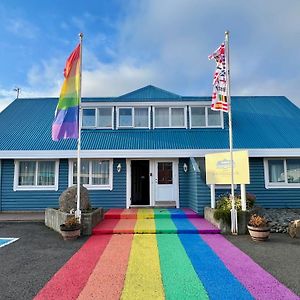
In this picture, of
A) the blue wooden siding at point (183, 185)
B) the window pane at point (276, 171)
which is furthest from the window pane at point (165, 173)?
the window pane at point (276, 171)

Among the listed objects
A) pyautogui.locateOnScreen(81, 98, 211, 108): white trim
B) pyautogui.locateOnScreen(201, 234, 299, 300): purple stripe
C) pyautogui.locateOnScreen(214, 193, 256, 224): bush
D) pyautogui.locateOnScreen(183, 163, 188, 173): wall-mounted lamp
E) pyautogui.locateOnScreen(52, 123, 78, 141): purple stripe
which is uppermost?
pyautogui.locateOnScreen(81, 98, 211, 108): white trim

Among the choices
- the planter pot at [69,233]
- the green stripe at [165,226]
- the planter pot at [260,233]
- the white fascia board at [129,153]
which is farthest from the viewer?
the white fascia board at [129,153]

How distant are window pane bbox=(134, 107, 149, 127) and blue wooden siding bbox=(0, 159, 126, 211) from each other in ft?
9.04

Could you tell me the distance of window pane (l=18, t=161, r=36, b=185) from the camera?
1256 cm

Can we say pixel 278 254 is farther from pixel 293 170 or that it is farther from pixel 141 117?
pixel 141 117

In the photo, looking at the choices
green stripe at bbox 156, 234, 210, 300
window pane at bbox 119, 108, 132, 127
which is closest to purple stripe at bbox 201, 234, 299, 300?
green stripe at bbox 156, 234, 210, 300

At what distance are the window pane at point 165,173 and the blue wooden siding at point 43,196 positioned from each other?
162 centimetres

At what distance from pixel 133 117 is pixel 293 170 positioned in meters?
7.95

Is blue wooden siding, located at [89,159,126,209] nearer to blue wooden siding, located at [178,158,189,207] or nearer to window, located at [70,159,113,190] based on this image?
Answer: window, located at [70,159,113,190]

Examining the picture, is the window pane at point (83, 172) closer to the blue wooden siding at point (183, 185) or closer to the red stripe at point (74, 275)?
the blue wooden siding at point (183, 185)

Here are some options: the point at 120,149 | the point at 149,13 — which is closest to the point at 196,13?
the point at 149,13

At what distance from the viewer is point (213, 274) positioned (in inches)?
194

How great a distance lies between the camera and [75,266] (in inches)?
214

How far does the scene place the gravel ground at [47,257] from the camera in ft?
15.0
